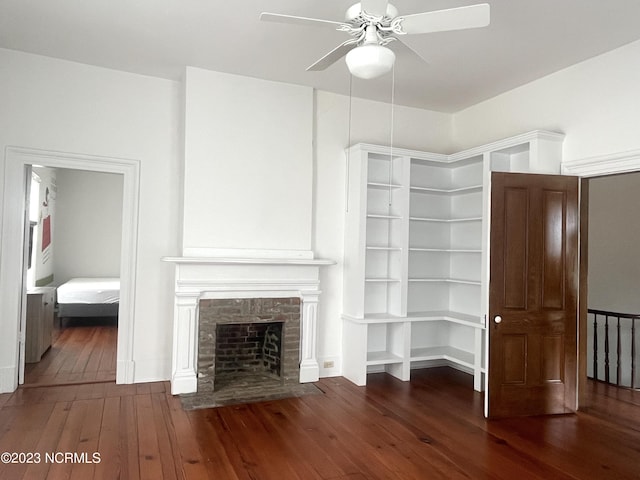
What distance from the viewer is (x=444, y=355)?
5199 mm

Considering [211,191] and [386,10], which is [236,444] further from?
[386,10]

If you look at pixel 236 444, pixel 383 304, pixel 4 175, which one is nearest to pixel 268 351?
pixel 383 304

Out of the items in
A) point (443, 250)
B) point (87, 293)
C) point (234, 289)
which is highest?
point (443, 250)

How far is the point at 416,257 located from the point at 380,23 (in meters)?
3.42

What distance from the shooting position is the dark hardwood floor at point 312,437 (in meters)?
2.88

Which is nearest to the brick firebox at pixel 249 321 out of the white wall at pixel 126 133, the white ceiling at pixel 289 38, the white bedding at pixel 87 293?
the white wall at pixel 126 133

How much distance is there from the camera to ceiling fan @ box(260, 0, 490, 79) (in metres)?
2.36

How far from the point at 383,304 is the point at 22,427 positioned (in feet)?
11.8

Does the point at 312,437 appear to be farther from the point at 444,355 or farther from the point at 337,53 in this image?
the point at 337,53

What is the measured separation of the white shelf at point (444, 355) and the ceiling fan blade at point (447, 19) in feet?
11.5

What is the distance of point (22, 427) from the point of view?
344 cm

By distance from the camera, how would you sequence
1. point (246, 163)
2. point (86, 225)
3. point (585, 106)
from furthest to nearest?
point (86, 225) → point (246, 163) → point (585, 106)

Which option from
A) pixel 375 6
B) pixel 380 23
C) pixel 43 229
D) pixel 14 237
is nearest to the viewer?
pixel 375 6

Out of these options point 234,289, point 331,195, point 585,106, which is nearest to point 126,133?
→ point 234,289
